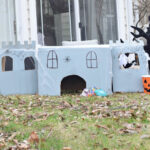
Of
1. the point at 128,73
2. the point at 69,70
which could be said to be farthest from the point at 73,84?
the point at 128,73

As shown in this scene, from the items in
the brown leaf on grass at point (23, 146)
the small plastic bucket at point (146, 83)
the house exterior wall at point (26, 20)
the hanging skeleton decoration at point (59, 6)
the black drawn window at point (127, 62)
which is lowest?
the brown leaf on grass at point (23, 146)

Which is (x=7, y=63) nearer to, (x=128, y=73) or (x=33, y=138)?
(x=128, y=73)

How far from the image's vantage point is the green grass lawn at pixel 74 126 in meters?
3.40

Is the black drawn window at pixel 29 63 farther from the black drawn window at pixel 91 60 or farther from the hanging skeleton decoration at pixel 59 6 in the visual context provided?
the hanging skeleton decoration at pixel 59 6

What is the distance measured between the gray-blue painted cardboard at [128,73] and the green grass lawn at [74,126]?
6.79ft

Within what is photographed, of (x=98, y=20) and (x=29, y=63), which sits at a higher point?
(x=98, y=20)

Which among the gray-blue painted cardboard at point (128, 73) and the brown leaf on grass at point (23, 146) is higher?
the gray-blue painted cardboard at point (128, 73)

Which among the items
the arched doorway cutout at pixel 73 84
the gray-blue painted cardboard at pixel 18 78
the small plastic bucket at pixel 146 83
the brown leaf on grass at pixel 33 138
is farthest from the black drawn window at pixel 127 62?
the brown leaf on grass at pixel 33 138

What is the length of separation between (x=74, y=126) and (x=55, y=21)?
6740mm

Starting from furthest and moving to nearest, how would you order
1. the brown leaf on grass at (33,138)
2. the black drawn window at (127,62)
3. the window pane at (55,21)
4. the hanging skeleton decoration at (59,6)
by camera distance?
1. the hanging skeleton decoration at (59,6)
2. the window pane at (55,21)
3. the black drawn window at (127,62)
4. the brown leaf on grass at (33,138)

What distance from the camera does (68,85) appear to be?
8.32 metres

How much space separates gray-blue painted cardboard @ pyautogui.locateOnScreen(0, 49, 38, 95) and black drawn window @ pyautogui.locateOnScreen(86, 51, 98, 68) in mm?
1131

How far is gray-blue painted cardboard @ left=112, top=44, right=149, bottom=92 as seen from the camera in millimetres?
7809

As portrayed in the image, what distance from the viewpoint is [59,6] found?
1061 cm
